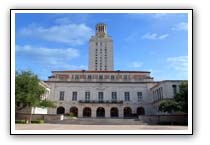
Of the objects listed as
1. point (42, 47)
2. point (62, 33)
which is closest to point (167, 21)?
point (62, 33)

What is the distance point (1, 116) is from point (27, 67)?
0.95 m

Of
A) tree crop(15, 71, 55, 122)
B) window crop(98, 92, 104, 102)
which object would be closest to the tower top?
tree crop(15, 71, 55, 122)

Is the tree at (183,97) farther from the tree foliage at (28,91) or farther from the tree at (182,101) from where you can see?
the tree foliage at (28,91)

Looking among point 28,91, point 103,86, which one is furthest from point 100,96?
point 28,91

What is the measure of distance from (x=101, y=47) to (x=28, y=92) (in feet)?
6.22

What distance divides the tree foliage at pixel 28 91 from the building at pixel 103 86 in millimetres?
250

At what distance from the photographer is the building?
6.47m

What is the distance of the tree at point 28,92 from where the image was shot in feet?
18.5

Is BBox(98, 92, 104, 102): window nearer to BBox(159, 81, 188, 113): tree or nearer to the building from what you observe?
the building

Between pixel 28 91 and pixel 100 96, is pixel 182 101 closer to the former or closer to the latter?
pixel 28 91

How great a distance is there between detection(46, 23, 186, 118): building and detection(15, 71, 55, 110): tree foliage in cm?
25

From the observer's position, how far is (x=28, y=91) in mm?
7227

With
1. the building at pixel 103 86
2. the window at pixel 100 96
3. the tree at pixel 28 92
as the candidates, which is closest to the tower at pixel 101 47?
the building at pixel 103 86

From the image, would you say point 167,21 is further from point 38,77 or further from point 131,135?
point 38,77
